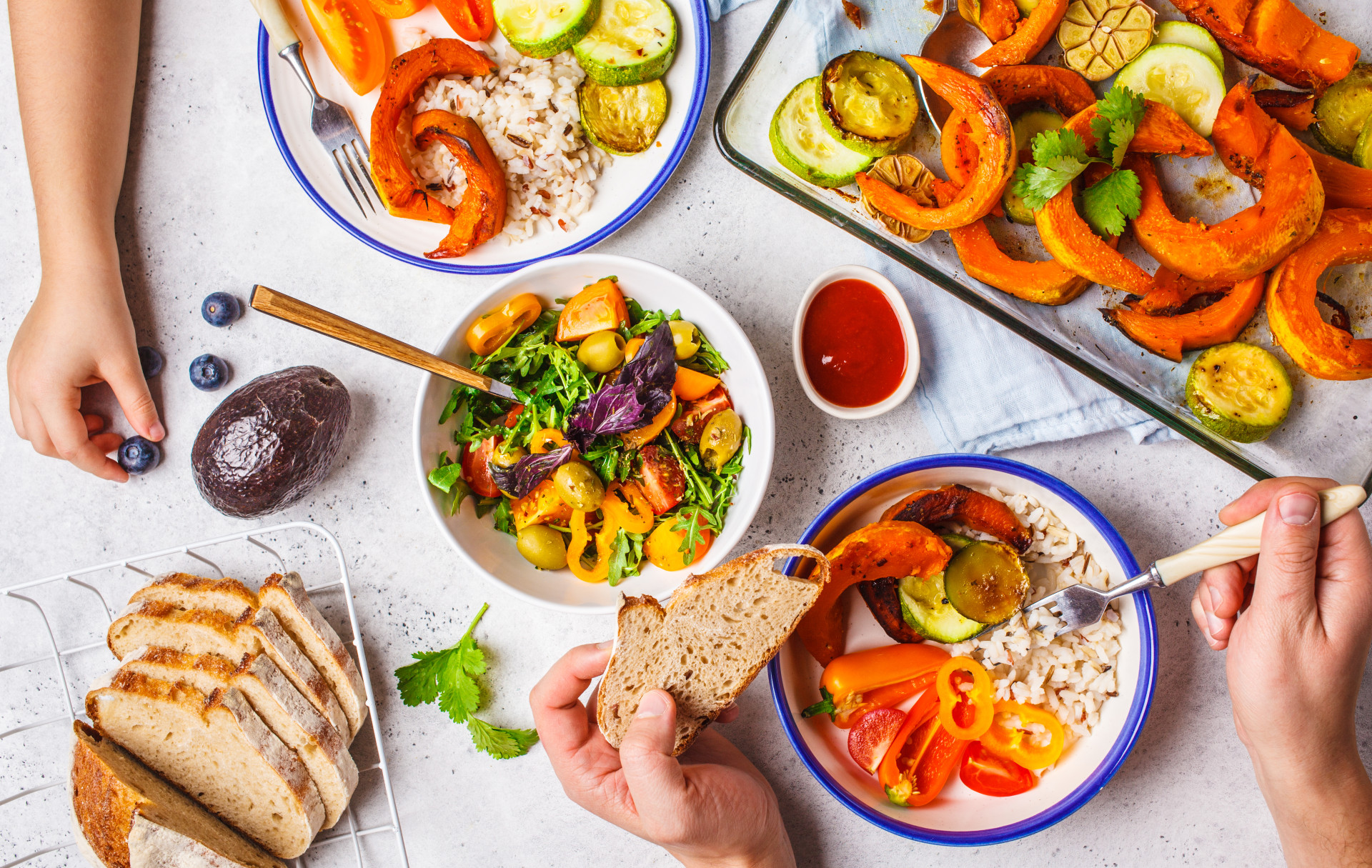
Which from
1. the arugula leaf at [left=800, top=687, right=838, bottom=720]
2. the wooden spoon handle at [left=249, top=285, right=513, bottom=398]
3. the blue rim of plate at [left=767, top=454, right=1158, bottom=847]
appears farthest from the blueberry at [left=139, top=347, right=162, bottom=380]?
the arugula leaf at [left=800, top=687, right=838, bottom=720]

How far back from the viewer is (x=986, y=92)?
4.77 ft

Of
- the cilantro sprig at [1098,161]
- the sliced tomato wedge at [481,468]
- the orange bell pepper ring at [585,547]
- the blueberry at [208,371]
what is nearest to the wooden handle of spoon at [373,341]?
the sliced tomato wedge at [481,468]

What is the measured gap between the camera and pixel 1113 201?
4.89 feet

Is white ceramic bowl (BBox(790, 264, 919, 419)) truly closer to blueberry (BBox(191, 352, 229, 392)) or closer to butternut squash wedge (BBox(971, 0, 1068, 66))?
butternut squash wedge (BBox(971, 0, 1068, 66))

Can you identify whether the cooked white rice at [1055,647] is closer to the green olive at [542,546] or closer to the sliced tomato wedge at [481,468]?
the green olive at [542,546]

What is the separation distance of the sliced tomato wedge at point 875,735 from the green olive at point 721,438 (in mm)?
661

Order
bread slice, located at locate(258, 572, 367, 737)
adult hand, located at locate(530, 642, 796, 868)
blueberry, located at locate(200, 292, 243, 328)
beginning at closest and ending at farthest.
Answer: adult hand, located at locate(530, 642, 796, 868), bread slice, located at locate(258, 572, 367, 737), blueberry, located at locate(200, 292, 243, 328)

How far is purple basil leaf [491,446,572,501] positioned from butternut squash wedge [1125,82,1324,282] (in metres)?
1.24

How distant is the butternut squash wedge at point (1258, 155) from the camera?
1.51 meters

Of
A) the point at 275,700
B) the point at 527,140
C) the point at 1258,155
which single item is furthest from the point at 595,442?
the point at 1258,155

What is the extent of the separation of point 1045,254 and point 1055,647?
34.0 inches

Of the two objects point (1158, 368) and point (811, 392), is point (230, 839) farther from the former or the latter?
point (1158, 368)

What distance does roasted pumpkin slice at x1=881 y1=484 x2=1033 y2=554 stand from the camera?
1668mm

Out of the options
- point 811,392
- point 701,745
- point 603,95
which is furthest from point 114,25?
point 701,745
